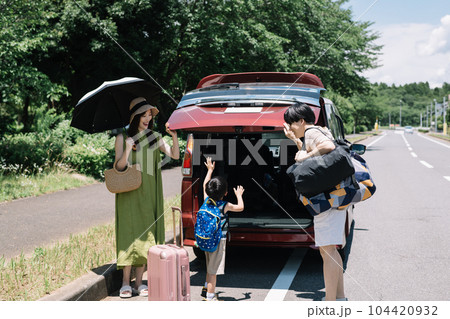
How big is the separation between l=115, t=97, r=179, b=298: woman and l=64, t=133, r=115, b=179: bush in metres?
7.69

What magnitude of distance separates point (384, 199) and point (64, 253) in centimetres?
761

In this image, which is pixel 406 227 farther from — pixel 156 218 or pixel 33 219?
pixel 33 219

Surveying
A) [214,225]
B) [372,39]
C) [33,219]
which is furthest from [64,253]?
[372,39]

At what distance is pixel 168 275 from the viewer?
3.65 m

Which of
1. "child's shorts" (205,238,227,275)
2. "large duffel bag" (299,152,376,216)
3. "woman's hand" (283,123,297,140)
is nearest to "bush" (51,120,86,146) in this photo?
"child's shorts" (205,238,227,275)

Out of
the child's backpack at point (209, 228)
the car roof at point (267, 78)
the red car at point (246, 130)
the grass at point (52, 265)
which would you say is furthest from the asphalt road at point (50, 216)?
the car roof at point (267, 78)

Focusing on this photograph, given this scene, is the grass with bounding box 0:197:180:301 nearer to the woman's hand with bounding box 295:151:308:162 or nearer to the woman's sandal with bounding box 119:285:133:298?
the woman's sandal with bounding box 119:285:133:298

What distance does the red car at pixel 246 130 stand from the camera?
14.4 ft

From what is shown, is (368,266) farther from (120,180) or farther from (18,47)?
(18,47)

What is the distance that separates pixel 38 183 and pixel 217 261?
7360 millimetres

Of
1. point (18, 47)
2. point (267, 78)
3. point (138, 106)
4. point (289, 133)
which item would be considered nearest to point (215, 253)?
point (289, 133)

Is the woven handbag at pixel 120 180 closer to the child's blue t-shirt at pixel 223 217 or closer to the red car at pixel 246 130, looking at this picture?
the red car at pixel 246 130

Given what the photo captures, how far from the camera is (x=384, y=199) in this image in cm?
1034

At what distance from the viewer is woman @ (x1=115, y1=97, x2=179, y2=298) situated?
4328mm
